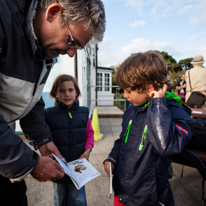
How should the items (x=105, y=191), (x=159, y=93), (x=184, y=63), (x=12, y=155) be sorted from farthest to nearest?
(x=184, y=63)
(x=105, y=191)
(x=159, y=93)
(x=12, y=155)

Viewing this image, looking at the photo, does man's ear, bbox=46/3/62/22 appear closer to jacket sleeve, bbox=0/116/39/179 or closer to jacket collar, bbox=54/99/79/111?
jacket sleeve, bbox=0/116/39/179

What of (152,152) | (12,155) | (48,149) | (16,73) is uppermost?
(16,73)

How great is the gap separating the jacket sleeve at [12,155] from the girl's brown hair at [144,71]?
881mm

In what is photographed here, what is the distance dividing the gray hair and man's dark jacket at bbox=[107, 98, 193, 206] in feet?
2.27

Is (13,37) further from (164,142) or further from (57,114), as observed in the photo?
(164,142)

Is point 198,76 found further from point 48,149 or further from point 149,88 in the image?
point 48,149

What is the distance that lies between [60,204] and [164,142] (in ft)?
4.57

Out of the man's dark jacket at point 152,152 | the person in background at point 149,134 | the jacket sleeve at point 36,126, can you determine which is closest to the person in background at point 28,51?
the jacket sleeve at point 36,126

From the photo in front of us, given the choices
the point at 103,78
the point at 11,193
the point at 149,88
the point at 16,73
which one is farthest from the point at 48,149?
the point at 103,78

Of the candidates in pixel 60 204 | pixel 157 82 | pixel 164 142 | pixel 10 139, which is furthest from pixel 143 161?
pixel 60 204

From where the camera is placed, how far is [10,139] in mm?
856

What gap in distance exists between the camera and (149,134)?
1117 mm

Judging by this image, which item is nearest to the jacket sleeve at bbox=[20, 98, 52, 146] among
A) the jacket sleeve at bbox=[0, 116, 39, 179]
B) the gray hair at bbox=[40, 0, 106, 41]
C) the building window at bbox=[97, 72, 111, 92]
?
the jacket sleeve at bbox=[0, 116, 39, 179]

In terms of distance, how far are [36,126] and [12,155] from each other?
2.16ft
